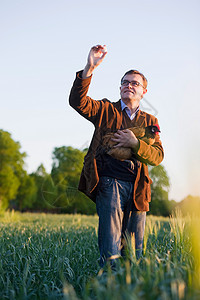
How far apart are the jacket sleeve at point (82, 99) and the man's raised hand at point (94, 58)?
0.06 metres

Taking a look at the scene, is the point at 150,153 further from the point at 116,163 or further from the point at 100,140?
the point at 100,140

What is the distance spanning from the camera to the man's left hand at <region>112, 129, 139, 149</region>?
113 inches

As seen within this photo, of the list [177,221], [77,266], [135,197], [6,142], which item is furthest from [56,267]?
[6,142]

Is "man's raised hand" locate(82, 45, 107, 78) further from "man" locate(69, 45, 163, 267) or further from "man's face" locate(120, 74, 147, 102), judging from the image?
"man's face" locate(120, 74, 147, 102)

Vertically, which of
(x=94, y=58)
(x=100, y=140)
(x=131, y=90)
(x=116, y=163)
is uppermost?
(x=94, y=58)

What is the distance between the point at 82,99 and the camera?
2865mm

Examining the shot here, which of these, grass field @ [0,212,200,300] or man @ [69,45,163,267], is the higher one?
man @ [69,45,163,267]

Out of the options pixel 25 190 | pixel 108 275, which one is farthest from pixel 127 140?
pixel 25 190

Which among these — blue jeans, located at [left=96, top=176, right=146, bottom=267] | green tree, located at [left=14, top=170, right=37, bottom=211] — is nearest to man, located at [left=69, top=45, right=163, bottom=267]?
blue jeans, located at [left=96, top=176, right=146, bottom=267]

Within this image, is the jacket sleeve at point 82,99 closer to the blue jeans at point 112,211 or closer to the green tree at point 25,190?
the blue jeans at point 112,211

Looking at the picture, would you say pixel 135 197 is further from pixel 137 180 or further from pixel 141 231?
pixel 141 231

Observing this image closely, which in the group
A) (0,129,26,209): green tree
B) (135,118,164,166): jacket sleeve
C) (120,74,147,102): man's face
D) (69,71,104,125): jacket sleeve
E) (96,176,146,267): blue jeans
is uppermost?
(0,129,26,209): green tree

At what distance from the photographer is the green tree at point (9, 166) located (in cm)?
3344

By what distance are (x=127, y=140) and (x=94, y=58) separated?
2.60 feet
